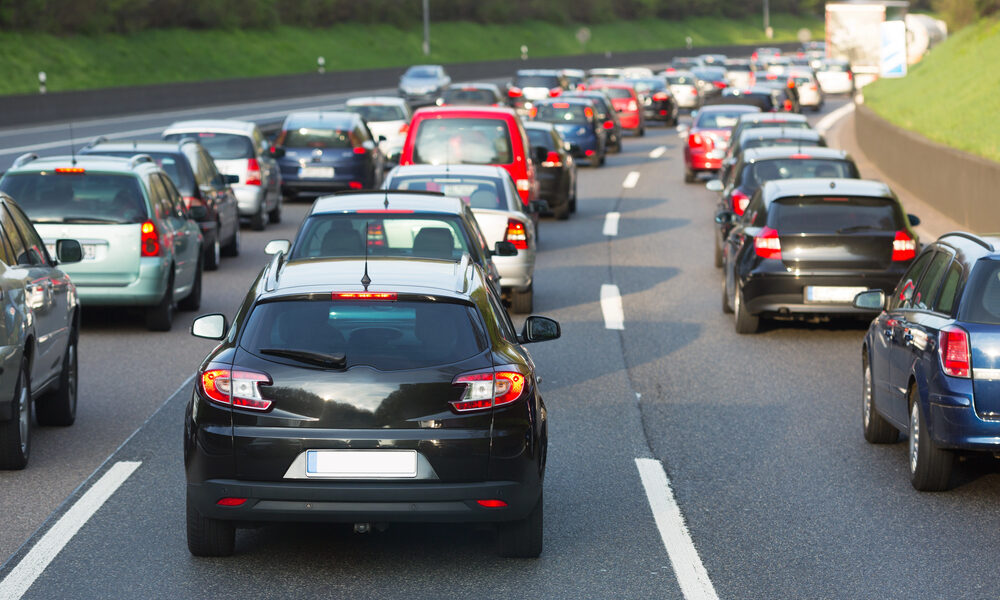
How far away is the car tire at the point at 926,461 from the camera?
872 cm

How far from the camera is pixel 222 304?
16.9 meters

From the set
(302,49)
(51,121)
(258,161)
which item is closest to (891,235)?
(258,161)

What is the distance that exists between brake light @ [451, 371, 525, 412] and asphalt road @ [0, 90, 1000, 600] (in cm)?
79

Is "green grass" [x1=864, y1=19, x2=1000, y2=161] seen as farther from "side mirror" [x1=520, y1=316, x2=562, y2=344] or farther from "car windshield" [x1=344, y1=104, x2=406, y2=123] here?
"side mirror" [x1=520, y1=316, x2=562, y2=344]

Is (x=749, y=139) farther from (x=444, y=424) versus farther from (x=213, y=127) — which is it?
(x=444, y=424)

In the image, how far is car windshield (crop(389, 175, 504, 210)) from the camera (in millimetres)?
16734

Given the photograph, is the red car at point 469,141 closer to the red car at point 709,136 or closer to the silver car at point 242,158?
the silver car at point 242,158

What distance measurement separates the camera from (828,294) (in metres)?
14.7

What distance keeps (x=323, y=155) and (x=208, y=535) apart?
69.8 feet

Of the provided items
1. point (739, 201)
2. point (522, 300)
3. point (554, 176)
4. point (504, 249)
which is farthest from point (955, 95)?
point (504, 249)

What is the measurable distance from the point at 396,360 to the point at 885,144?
3025 cm

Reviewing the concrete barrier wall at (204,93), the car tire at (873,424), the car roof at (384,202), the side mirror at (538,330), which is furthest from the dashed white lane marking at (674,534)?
the concrete barrier wall at (204,93)

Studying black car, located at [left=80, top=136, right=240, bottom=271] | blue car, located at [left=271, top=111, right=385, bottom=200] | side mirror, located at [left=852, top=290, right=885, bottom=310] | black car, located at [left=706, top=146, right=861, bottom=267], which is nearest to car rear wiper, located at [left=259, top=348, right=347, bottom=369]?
side mirror, located at [left=852, top=290, right=885, bottom=310]

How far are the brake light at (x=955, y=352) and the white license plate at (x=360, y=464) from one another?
10.6 ft
